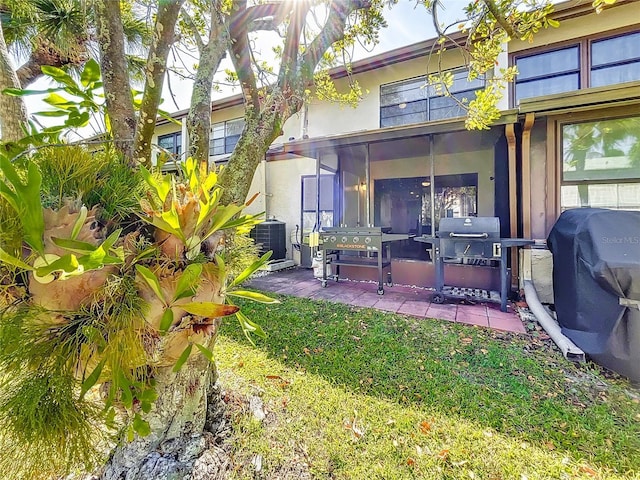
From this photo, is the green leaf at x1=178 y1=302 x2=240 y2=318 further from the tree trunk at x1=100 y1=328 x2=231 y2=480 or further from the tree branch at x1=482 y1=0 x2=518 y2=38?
the tree branch at x1=482 y1=0 x2=518 y2=38

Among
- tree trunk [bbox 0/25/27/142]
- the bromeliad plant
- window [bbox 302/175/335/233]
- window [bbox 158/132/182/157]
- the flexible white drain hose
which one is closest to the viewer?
the bromeliad plant

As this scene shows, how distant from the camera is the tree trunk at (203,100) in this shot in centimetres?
159

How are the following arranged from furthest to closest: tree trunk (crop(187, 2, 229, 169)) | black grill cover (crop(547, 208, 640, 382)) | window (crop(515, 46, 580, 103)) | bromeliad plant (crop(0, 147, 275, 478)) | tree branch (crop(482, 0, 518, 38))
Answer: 1. window (crop(515, 46, 580, 103))
2. tree branch (crop(482, 0, 518, 38))
3. black grill cover (crop(547, 208, 640, 382))
4. tree trunk (crop(187, 2, 229, 169))
5. bromeliad plant (crop(0, 147, 275, 478))

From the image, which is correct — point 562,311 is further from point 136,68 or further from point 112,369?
point 136,68

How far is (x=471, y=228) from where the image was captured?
4.55m

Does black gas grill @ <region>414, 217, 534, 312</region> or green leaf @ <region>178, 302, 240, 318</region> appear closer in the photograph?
green leaf @ <region>178, 302, 240, 318</region>

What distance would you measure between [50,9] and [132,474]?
5.74 meters

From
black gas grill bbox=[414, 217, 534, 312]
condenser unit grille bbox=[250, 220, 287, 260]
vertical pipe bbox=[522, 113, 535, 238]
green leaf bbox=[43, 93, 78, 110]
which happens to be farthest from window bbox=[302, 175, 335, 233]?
green leaf bbox=[43, 93, 78, 110]

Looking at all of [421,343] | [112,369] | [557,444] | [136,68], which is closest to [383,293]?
[421,343]

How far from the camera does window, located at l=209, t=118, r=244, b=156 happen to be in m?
9.96

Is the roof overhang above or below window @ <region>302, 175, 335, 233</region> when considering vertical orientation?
above

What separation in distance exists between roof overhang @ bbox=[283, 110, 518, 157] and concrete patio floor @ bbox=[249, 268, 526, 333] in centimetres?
299

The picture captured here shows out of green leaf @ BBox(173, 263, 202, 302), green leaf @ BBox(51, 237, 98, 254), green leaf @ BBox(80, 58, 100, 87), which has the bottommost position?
green leaf @ BBox(173, 263, 202, 302)

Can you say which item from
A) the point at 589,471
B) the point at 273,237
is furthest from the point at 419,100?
the point at 589,471
